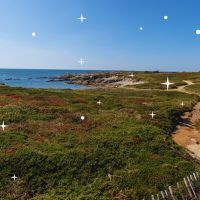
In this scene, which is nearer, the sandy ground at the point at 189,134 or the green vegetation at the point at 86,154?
the green vegetation at the point at 86,154

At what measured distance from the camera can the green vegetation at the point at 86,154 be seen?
23906 millimetres

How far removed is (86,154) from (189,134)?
16712 mm

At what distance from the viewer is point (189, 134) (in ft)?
133

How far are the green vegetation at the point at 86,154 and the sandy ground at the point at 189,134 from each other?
1283 millimetres

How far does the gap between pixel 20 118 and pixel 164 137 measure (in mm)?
17073

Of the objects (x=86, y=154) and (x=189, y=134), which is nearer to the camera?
(x=86, y=154)

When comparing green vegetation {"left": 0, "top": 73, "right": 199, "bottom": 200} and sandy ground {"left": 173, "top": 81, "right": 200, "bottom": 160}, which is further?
sandy ground {"left": 173, "top": 81, "right": 200, "bottom": 160}

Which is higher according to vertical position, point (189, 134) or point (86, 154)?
point (86, 154)

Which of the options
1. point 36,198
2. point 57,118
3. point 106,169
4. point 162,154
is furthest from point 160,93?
point 36,198

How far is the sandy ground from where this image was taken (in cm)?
3503

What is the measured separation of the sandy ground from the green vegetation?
1.28 metres

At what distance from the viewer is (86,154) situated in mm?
28875

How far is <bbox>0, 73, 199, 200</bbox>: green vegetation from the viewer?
2391cm

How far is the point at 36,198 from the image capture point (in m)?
22.5
